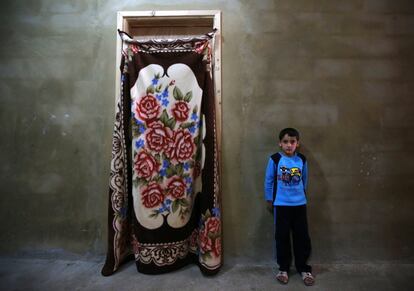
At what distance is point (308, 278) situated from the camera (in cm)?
185

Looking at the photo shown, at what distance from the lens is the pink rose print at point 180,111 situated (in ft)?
6.64

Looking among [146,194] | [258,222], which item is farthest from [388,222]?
[146,194]

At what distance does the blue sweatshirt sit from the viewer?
6.23 ft

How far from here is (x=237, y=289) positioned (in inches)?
70.4

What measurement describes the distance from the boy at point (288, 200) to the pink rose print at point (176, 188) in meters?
0.66

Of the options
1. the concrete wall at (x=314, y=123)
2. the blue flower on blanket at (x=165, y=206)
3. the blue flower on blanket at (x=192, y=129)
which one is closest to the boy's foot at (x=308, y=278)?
the concrete wall at (x=314, y=123)

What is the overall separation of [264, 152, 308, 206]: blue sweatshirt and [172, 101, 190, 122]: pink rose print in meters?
0.74

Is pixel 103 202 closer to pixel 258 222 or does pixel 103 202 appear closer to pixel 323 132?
pixel 258 222

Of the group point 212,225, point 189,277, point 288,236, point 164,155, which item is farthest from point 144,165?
point 288,236

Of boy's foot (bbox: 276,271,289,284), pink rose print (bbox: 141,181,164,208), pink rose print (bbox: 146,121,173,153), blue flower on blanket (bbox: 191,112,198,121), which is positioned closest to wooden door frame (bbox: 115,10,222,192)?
blue flower on blanket (bbox: 191,112,198,121)

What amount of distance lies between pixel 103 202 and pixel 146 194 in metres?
0.44

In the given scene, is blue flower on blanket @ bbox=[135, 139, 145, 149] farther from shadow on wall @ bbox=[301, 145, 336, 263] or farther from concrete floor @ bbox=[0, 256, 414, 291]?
shadow on wall @ bbox=[301, 145, 336, 263]

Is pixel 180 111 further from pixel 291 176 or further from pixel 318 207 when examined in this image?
pixel 318 207

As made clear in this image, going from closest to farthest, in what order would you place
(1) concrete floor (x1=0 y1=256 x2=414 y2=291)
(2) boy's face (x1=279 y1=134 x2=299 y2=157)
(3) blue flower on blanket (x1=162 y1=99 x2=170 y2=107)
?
(1) concrete floor (x1=0 y1=256 x2=414 y2=291)
(2) boy's face (x1=279 y1=134 x2=299 y2=157)
(3) blue flower on blanket (x1=162 y1=99 x2=170 y2=107)
